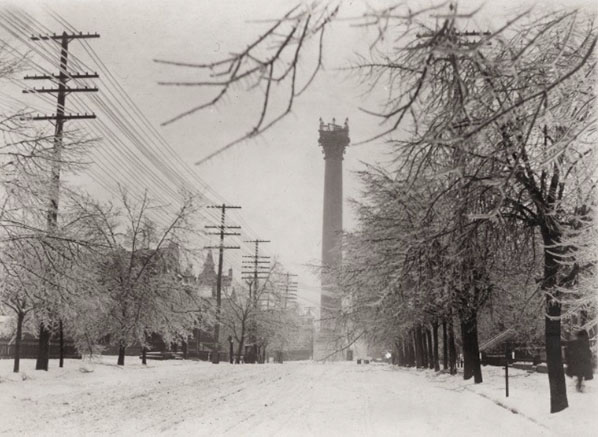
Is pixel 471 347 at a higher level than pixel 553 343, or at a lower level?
lower

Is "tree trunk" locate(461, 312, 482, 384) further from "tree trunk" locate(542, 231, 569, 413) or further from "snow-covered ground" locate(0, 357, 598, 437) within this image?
"tree trunk" locate(542, 231, 569, 413)

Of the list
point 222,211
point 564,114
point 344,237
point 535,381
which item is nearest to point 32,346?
point 222,211

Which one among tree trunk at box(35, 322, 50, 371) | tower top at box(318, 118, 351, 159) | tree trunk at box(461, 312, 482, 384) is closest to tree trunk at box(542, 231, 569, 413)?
tree trunk at box(461, 312, 482, 384)

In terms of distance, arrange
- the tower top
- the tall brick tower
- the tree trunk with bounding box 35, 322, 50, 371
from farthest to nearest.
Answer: the tower top → the tall brick tower → the tree trunk with bounding box 35, 322, 50, 371

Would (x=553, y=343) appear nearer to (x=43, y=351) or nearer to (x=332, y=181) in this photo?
(x=43, y=351)

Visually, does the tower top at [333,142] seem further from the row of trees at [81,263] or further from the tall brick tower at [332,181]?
the row of trees at [81,263]

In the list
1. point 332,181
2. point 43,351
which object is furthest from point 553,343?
point 332,181

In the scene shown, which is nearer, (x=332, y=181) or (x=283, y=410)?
(x=283, y=410)
